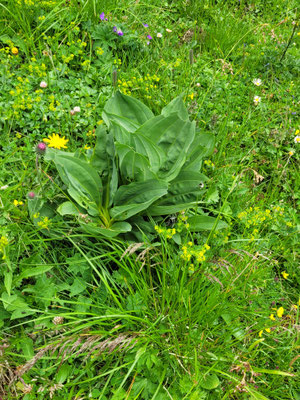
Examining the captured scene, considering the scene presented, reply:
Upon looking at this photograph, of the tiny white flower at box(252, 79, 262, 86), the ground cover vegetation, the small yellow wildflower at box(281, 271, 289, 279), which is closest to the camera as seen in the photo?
the ground cover vegetation

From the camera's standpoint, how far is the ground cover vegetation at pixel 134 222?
68.6 inches

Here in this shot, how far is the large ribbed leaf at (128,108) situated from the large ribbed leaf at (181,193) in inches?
15.8

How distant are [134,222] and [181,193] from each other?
0.30m

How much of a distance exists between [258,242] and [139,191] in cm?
76

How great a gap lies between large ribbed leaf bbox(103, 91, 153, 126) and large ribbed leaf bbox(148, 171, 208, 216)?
1.31 feet

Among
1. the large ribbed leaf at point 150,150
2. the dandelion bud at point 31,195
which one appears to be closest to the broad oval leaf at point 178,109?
the large ribbed leaf at point 150,150

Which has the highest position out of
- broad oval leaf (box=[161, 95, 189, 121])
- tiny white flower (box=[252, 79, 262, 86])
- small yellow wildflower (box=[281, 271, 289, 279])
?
broad oval leaf (box=[161, 95, 189, 121])

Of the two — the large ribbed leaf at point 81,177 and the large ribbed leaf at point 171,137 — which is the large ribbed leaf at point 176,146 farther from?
the large ribbed leaf at point 81,177

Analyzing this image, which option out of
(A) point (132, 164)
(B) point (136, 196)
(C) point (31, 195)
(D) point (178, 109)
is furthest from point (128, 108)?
(C) point (31, 195)

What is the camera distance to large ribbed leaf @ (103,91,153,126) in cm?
217

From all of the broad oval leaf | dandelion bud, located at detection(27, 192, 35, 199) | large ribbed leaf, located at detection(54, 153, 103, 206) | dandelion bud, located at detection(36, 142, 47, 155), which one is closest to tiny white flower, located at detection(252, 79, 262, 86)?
the broad oval leaf

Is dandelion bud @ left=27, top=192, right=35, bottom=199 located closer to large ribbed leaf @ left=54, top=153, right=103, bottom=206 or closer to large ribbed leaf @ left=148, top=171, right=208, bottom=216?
large ribbed leaf @ left=54, top=153, right=103, bottom=206

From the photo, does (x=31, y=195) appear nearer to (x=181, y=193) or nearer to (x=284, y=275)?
(x=181, y=193)

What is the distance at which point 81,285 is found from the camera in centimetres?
189
